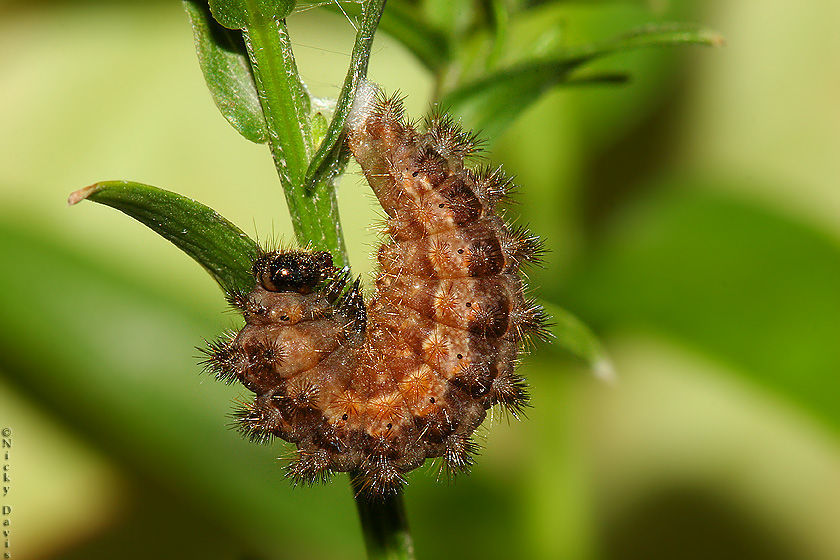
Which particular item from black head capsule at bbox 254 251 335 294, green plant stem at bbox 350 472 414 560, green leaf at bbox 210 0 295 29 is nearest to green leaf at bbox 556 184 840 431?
green plant stem at bbox 350 472 414 560

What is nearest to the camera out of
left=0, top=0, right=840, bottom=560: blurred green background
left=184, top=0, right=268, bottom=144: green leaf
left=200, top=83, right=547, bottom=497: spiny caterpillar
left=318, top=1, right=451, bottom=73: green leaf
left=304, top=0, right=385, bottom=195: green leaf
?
left=304, top=0, right=385, bottom=195: green leaf

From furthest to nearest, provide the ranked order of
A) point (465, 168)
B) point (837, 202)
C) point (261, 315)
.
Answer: point (837, 202)
point (465, 168)
point (261, 315)

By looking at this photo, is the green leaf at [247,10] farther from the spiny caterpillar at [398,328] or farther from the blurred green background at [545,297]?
the blurred green background at [545,297]

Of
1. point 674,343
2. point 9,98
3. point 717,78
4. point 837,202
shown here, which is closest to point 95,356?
point 674,343

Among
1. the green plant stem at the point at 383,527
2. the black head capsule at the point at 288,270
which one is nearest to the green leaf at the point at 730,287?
the green plant stem at the point at 383,527

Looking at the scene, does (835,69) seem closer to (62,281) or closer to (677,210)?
(677,210)

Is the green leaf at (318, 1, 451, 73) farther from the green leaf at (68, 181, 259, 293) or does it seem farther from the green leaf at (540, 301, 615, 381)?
the green leaf at (540, 301, 615, 381)
